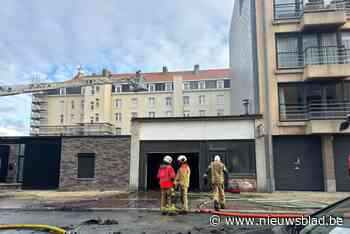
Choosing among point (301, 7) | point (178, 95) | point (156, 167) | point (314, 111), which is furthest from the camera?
point (178, 95)

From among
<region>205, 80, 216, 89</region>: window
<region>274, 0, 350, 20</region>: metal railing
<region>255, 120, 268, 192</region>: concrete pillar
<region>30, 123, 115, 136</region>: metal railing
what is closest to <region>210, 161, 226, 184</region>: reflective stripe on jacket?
<region>255, 120, 268, 192</region>: concrete pillar

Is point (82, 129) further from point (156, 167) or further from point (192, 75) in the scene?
point (156, 167)

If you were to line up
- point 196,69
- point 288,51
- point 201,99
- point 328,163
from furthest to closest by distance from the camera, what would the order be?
point 196,69 → point 201,99 → point 288,51 → point 328,163

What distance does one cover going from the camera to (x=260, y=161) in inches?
617

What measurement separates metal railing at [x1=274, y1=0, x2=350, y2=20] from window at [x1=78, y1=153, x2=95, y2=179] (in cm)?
1463

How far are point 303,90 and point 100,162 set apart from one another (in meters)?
13.1

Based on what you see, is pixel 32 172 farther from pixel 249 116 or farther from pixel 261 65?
pixel 261 65

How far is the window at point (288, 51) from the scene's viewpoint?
16938 mm

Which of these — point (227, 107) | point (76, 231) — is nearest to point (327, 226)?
point (76, 231)

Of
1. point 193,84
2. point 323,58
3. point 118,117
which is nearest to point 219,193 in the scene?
point 323,58

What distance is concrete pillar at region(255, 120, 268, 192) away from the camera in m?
15.4

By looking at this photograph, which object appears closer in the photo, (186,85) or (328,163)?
(328,163)

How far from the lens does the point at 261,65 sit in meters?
17.2

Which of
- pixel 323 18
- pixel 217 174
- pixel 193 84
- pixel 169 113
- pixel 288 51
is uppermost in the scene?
pixel 193 84
